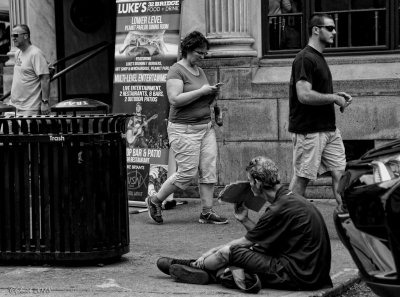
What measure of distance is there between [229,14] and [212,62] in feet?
2.09

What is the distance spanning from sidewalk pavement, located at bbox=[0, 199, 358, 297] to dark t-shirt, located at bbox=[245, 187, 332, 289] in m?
0.15

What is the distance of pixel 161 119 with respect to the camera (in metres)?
10.9

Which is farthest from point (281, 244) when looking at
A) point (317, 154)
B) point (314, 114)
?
point (314, 114)

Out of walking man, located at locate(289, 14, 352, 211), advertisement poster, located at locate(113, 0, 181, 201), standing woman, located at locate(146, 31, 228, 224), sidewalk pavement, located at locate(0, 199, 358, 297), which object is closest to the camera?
sidewalk pavement, located at locate(0, 199, 358, 297)

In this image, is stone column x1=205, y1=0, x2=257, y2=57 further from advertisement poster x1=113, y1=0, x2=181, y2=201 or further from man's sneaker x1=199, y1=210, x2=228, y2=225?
man's sneaker x1=199, y1=210, x2=228, y2=225

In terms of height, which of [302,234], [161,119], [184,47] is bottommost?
[302,234]

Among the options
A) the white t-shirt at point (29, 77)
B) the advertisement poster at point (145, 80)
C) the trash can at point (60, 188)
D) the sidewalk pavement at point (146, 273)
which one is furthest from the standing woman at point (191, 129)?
the white t-shirt at point (29, 77)

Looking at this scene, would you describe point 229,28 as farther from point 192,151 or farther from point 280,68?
point 192,151

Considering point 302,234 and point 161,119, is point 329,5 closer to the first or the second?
point 161,119

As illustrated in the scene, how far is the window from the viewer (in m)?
11.3

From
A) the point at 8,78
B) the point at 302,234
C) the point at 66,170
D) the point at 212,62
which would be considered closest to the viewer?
the point at 302,234

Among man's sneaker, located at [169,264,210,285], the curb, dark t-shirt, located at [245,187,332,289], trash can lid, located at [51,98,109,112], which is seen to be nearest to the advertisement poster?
trash can lid, located at [51,98,109,112]

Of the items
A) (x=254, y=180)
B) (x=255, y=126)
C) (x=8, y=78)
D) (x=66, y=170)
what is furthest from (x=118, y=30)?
(x=254, y=180)

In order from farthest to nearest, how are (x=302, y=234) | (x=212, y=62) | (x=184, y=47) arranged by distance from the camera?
1. (x=212, y=62)
2. (x=184, y=47)
3. (x=302, y=234)
